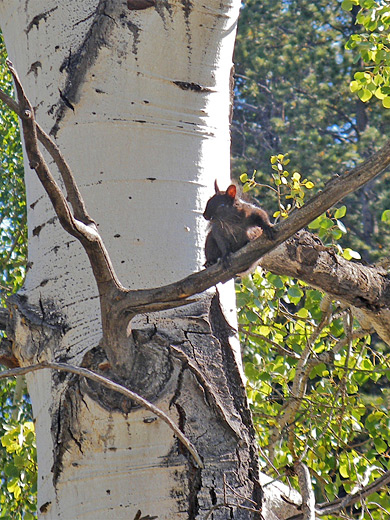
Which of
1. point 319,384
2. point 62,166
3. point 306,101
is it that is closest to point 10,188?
point 319,384

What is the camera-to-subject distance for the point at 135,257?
144 cm

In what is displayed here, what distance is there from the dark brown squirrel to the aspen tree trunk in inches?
11.8

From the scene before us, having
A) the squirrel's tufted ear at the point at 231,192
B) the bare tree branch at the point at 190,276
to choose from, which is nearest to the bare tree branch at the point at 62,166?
the bare tree branch at the point at 190,276

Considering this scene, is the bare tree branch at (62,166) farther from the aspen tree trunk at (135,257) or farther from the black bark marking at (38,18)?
the black bark marking at (38,18)

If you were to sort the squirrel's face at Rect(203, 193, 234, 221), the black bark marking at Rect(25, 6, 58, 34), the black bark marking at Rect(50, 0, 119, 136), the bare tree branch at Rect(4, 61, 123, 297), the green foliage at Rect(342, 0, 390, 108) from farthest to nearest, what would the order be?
the green foliage at Rect(342, 0, 390, 108), the squirrel's face at Rect(203, 193, 234, 221), the black bark marking at Rect(25, 6, 58, 34), the black bark marking at Rect(50, 0, 119, 136), the bare tree branch at Rect(4, 61, 123, 297)

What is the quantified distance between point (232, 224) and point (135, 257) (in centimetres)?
81

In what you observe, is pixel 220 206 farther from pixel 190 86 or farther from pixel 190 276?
pixel 190 276

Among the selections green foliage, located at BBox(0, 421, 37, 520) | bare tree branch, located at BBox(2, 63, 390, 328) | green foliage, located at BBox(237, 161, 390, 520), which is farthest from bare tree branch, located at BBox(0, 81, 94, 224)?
green foliage, located at BBox(0, 421, 37, 520)

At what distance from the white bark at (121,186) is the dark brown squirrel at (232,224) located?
1.07ft

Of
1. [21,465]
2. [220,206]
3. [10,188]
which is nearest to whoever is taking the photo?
[220,206]

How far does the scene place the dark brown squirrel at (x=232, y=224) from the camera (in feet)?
6.65

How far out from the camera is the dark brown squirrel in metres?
2.03

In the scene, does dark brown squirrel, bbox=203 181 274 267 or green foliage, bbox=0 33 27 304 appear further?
green foliage, bbox=0 33 27 304

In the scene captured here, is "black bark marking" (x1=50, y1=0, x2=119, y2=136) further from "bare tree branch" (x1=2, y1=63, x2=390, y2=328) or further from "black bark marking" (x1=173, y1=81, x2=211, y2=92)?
"bare tree branch" (x1=2, y1=63, x2=390, y2=328)
